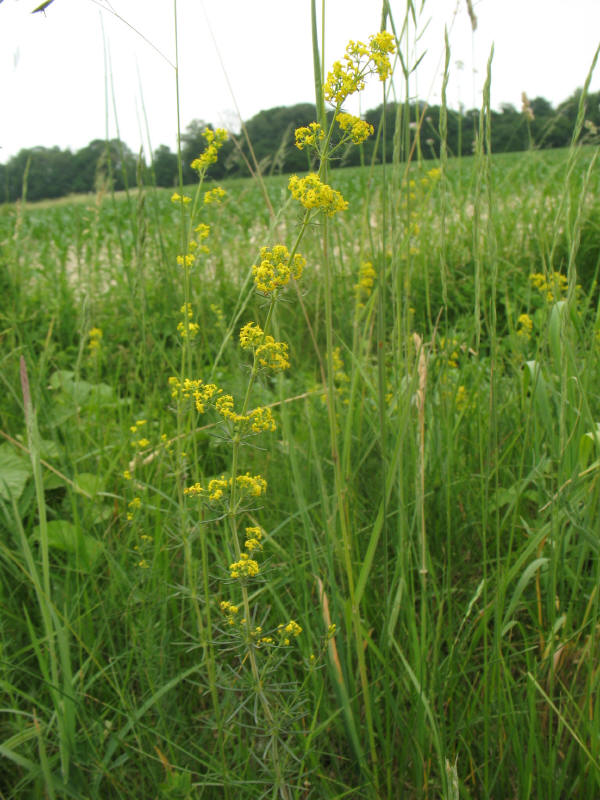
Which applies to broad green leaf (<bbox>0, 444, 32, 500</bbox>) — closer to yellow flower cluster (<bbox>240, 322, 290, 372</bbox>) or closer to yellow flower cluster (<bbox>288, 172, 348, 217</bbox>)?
yellow flower cluster (<bbox>240, 322, 290, 372</bbox>)

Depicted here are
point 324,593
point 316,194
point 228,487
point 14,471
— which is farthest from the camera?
point 14,471

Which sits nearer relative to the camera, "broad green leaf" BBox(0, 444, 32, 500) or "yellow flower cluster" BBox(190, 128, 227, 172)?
"yellow flower cluster" BBox(190, 128, 227, 172)

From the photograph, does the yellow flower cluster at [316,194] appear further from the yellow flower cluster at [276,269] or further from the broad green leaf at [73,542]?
the broad green leaf at [73,542]

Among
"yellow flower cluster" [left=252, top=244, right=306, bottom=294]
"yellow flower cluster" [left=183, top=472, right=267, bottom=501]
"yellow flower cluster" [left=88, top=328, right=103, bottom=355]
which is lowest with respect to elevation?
"yellow flower cluster" [left=183, top=472, right=267, bottom=501]

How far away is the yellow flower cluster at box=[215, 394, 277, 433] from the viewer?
0.83 m

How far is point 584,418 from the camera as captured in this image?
4.47ft

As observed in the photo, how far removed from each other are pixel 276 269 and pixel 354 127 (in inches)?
8.1

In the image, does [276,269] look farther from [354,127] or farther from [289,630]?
[289,630]

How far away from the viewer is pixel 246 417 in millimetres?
837

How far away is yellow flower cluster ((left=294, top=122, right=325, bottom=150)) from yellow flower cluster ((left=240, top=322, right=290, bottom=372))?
25cm

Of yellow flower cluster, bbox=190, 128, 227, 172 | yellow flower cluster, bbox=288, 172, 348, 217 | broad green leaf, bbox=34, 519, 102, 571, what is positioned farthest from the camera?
broad green leaf, bbox=34, 519, 102, 571

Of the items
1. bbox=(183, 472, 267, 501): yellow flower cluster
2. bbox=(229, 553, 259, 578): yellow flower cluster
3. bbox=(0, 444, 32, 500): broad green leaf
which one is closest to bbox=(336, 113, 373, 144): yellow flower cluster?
bbox=(183, 472, 267, 501): yellow flower cluster

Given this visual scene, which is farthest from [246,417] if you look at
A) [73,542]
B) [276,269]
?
[73,542]

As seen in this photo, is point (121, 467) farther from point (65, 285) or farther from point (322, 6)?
point (65, 285)
